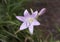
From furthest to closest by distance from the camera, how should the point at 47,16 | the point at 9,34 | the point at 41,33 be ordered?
1. the point at 47,16
2. the point at 41,33
3. the point at 9,34

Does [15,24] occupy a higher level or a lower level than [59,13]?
lower

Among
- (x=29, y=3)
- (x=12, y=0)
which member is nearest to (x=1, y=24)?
(x=12, y=0)

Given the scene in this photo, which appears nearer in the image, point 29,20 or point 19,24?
point 29,20

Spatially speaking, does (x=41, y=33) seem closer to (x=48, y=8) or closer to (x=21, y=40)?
(x=21, y=40)

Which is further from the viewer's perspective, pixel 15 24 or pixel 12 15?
pixel 12 15

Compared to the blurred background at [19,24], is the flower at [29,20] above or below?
below

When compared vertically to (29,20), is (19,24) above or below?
above

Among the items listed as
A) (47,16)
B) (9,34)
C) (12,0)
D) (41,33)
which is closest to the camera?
(9,34)

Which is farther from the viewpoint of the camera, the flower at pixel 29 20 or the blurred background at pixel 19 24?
the blurred background at pixel 19 24

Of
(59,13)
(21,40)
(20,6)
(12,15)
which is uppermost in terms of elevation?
(59,13)

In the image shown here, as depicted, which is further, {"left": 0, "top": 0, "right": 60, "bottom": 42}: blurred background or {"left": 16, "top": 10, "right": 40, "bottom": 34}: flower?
{"left": 0, "top": 0, "right": 60, "bottom": 42}: blurred background

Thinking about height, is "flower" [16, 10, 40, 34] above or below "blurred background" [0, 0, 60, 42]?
below
